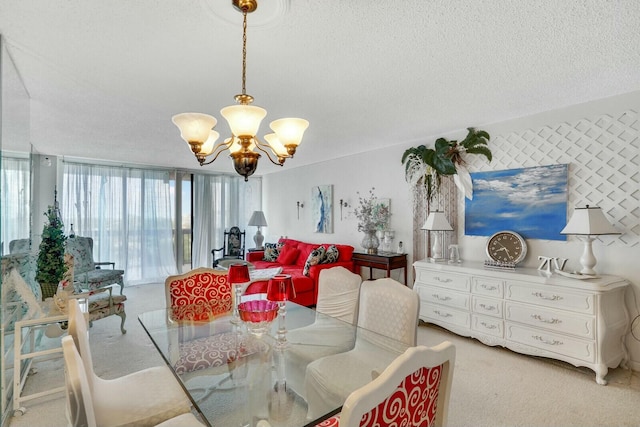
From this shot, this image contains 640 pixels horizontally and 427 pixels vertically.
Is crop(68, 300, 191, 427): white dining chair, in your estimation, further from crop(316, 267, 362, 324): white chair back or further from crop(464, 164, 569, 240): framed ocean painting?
crop(464, 164, 569, 240): framed ocean painting

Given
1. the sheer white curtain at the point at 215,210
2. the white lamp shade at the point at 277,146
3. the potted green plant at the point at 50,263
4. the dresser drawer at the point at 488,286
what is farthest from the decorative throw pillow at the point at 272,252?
the white lamp shade at the point at 277,146

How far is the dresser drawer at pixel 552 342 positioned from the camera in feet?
8.46

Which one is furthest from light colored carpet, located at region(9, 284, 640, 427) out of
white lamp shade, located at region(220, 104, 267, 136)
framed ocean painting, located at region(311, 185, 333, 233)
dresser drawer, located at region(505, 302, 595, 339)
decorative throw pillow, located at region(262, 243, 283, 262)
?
decorative throw pillow, located at region(262, 243, 283, 262)

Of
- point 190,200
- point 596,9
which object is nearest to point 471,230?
point 596,9

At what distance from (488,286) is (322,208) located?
3.34 m

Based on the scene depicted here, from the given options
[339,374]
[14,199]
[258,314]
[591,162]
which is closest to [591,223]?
[591,162]

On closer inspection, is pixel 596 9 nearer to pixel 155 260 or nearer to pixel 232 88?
pixel 232 88

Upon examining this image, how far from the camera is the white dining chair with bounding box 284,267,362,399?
5.75 ft

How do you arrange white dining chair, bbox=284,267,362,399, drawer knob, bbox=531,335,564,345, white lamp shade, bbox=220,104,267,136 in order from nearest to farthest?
white lamp shade, bbox=220,104,267,136, white dining chair, bbox=284,267,362,399, drawer knob, bbox=531,335,564,345

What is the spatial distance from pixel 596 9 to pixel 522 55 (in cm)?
47

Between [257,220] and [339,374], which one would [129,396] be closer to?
[339,374]

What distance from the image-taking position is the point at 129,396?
1.63 metres

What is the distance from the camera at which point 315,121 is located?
3.56 metres

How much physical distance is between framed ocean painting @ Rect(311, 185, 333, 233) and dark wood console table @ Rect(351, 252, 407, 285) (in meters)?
Result: 1.21
